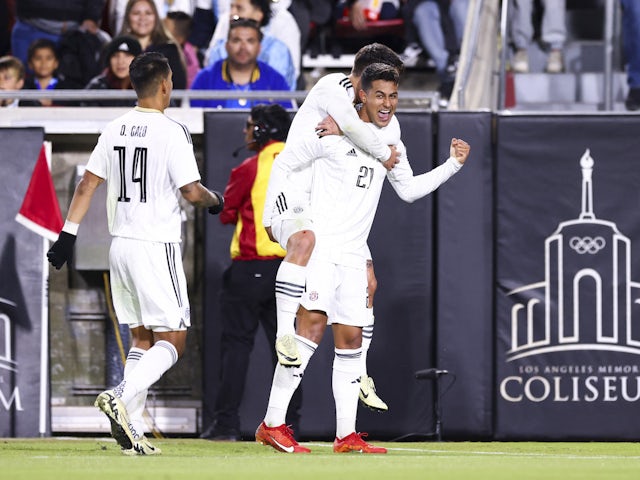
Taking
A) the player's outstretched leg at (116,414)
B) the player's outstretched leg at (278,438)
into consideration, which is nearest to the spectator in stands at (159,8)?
the player's outstretched leg at (278,438)

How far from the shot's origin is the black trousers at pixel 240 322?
1047 cm

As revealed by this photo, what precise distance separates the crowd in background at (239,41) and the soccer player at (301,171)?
11.2 feet

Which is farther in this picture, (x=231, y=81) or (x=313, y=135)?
(x=231, y=81)

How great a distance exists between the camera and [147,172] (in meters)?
8.44

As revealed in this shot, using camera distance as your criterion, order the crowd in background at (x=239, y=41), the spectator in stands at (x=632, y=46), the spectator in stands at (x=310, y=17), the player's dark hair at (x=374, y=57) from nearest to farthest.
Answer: the player's dark hair at (x=374, y=57) < the crowd in background at (x=239, y=41) < the spectator in stands at (x=632, y=46) < the spectator in stands at (x=310, y=17)

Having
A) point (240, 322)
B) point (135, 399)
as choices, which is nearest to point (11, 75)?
point (240, 322)

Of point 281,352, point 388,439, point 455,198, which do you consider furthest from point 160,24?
point 281,352

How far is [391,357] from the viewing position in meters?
11.0

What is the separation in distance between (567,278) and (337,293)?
2723 millimetres

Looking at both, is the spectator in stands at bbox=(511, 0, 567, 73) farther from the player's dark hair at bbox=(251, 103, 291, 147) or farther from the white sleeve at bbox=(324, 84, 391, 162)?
the white sleeve at bbox=(324, 84, 391, 162)

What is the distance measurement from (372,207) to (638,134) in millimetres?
2953

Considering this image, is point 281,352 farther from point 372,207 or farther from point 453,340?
point 453,340

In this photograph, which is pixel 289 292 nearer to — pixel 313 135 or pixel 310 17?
pixel 313 135

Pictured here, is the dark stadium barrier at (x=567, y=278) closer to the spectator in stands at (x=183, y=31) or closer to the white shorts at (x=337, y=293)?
the white shorts at (x=337, y=293)
